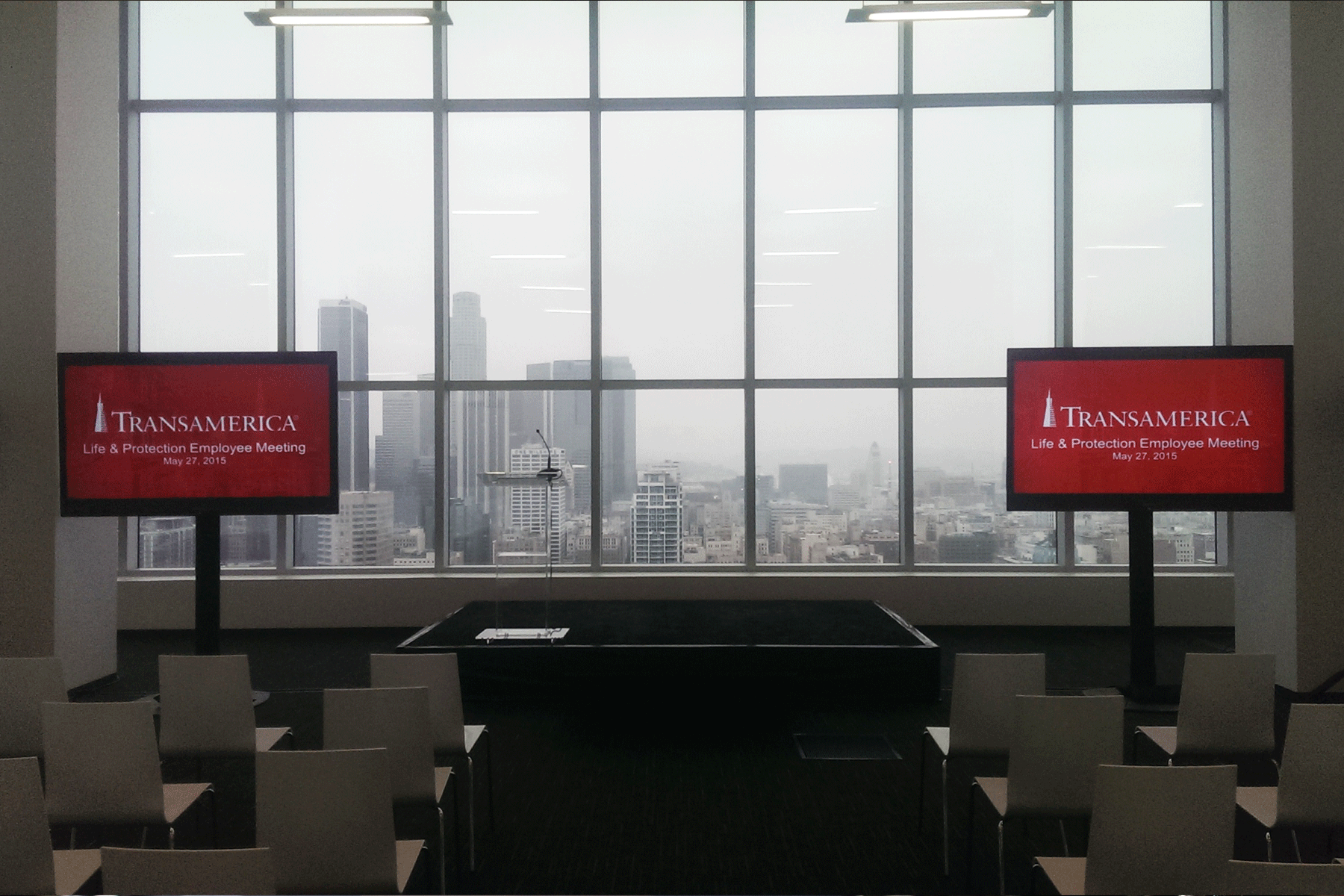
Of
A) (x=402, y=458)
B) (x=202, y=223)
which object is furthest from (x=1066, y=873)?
(x=202, y=223)

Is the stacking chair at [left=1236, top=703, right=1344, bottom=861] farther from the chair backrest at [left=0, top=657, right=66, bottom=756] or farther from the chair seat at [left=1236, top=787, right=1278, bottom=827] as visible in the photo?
the chair backrest at [left=0, top=657, right=66, bottom=756]

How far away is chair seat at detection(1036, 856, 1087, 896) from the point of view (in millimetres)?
2227

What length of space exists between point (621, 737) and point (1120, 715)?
8.86ft

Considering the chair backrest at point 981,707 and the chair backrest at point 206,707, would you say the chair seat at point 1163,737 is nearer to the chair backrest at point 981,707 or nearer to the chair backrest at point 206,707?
the chair backrest at point 981,707

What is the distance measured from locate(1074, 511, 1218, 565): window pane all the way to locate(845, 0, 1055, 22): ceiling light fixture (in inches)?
170

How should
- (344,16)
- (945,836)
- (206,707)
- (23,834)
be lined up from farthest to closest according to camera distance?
1. (344,16)
2. (206,707)
3. (945,836)
4. (23,834)

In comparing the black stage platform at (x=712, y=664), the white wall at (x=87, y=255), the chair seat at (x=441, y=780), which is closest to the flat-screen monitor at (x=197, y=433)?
the white wall at (x=87, y=255)

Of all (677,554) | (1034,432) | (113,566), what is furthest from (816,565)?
(113,566)

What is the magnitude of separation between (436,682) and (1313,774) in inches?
121

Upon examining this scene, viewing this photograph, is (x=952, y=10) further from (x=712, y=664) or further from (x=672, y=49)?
(x=712, y=664)

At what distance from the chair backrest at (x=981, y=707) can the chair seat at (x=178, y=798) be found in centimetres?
283

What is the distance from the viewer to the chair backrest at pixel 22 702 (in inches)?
128

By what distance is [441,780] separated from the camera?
3057mm

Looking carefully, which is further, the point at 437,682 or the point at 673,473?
the point at 673,473
